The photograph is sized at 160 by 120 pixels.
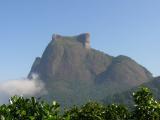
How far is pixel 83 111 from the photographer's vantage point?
65438 mm

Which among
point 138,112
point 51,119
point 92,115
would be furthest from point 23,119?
point 92,115

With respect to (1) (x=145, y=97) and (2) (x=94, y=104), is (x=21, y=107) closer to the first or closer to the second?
(1) (x=145, y=97)

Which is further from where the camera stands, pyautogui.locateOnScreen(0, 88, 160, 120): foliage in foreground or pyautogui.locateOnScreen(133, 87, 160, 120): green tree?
pyautogui.locateOnScreen(133, 87, 160, 120): green tree

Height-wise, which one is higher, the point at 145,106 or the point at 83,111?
the point at 83,111

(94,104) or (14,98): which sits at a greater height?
(94,104)

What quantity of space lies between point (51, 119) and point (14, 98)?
11.4 metres

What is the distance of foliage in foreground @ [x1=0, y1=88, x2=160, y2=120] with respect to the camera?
23.7 metres

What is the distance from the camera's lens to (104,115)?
66.6m

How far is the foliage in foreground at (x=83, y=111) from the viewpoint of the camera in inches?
934

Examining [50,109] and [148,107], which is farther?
[148,107]

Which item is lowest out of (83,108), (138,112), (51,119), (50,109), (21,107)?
(51,119)

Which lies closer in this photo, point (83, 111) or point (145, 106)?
point (145, 106)

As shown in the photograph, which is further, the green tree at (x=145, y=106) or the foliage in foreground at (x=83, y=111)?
the green tree at (x=145, y=106)

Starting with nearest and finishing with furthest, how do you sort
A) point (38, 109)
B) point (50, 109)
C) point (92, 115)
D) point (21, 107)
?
point (50, 109) < point (38, 109) < point (21, 107) < point (92, 115)
